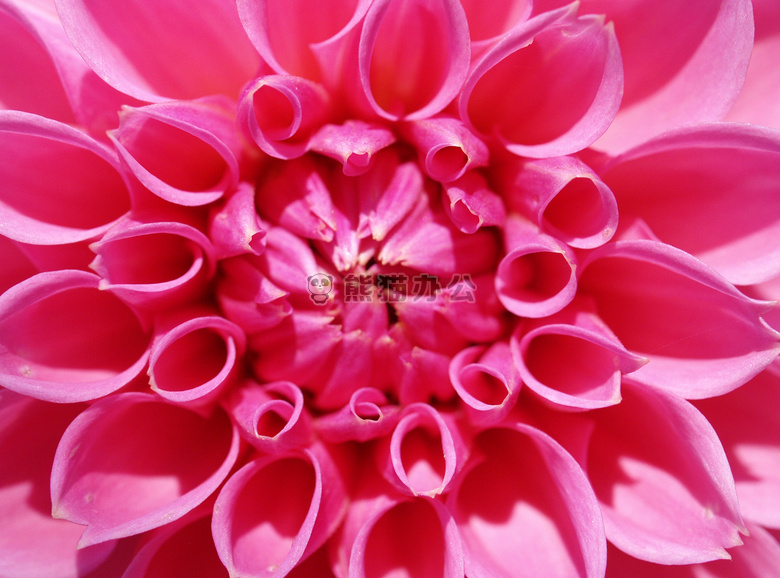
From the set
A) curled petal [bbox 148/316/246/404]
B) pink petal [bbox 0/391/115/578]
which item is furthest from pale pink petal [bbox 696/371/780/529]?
pink petal [bbox 0/391/115/578]

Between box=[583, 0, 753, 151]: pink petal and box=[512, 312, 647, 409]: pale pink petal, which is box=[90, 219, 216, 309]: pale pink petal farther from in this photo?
box=[583, 0, 753, 151]: pink petal

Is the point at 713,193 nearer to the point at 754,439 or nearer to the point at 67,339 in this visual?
the point at 754,439

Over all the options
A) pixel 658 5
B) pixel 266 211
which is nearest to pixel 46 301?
pixel 266 211

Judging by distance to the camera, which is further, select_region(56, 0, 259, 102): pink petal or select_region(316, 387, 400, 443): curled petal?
select_region(316, 387, 400, 443): curled petal

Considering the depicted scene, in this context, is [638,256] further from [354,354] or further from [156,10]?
[156,10]

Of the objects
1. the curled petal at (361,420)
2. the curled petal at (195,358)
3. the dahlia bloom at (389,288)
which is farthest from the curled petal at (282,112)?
the curled petal at (361,420)

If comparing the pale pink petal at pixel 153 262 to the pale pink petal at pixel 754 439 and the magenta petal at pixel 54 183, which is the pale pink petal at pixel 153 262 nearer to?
the magenta petal at pixel 54 183

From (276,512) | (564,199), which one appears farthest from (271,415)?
(564,199)
